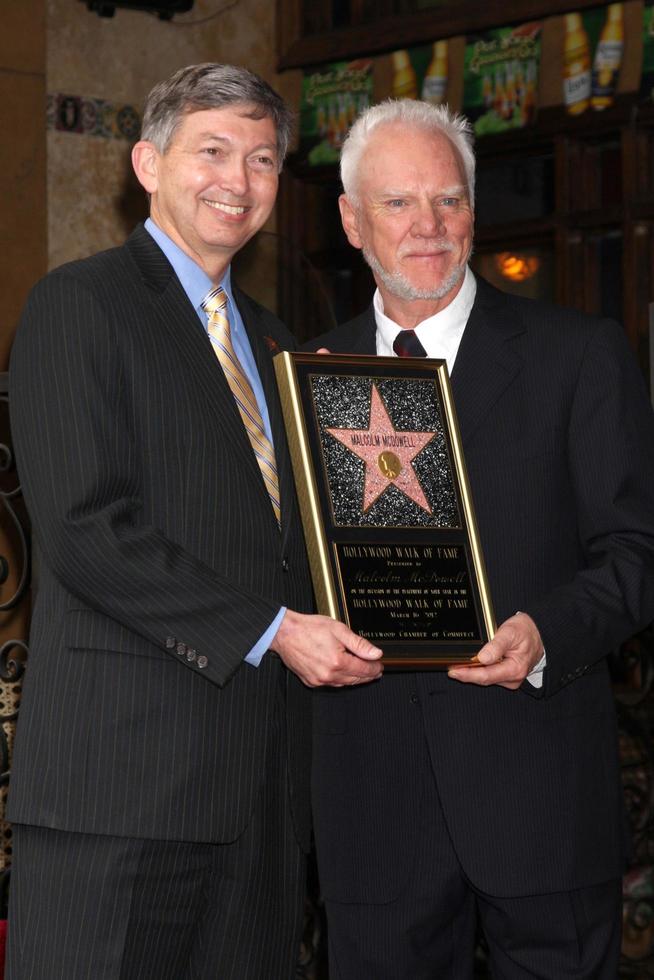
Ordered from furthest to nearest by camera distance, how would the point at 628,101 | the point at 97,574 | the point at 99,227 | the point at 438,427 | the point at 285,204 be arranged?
the point at 285,204 → the point at 99,227 → the point at 628,101 → the point at 438,427 → the point at 97,574

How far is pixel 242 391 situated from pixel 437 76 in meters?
6.00

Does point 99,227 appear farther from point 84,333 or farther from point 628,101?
point 84,333

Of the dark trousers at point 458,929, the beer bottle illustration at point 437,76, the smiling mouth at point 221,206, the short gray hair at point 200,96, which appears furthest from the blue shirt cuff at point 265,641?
the beer bottle illustration at point 437,76

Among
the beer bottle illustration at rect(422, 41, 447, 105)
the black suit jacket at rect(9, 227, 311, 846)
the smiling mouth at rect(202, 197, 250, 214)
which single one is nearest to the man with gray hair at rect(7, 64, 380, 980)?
the black suit jacket at rect(9, 227, 311, 846)

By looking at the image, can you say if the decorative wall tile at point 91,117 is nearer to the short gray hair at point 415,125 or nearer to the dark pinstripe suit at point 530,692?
the short gray hair at point 415,125

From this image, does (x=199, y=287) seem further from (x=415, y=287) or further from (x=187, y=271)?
(x=415, y=287)

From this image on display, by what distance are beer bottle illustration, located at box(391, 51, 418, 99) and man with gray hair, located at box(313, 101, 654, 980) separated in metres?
5.77

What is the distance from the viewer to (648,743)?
176 inches

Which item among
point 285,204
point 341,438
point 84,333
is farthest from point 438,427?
point 285,204

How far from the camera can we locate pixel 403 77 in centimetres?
798

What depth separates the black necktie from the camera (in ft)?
8.45

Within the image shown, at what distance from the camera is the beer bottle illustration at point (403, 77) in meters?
7.94

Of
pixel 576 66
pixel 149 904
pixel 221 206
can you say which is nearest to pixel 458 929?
pixel 149 904

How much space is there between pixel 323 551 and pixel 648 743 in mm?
2591
